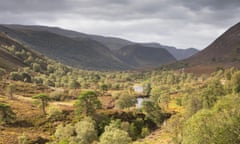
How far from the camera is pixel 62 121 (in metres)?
116

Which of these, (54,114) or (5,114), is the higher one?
(5,114)

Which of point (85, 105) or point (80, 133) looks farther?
point (85, 105)

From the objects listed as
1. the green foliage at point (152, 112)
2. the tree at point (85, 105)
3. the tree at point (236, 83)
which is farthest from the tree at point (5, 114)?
the tree at point (236, 83)

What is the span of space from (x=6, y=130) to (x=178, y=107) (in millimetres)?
88357

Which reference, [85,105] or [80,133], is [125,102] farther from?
[80,133]

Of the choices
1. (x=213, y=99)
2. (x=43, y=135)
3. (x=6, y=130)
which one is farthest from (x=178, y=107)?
(x=6, y=130)

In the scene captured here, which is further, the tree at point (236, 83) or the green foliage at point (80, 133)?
the tree at point (236, 83)

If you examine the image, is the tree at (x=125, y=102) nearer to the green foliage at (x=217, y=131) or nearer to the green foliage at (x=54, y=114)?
the green foliage at (x=54, y=114)

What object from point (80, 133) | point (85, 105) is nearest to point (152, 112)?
point (85, 105)

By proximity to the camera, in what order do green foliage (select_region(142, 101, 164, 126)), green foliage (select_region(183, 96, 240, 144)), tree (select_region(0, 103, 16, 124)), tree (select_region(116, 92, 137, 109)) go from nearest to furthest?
1. green foliage (select_region(183, 96, 240, 144))
2. tree (select_region(0, 103, 16, 124))
3. green foliage (select_region(142, 101, 164, 126))
4. tree (select_region(116, 92, 137, 109))

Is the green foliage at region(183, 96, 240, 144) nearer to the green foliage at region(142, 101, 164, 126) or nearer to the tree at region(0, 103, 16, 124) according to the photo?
the green foliage at region(142, 101, 164, 126)

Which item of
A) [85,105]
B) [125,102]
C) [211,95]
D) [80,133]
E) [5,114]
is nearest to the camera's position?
[80,133]

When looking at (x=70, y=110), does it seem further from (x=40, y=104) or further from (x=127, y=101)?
(x=127, y=101)

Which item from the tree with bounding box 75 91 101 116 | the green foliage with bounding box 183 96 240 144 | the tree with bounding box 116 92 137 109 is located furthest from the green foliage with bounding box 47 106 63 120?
the green foliage with bounding box 183 96 240 144
